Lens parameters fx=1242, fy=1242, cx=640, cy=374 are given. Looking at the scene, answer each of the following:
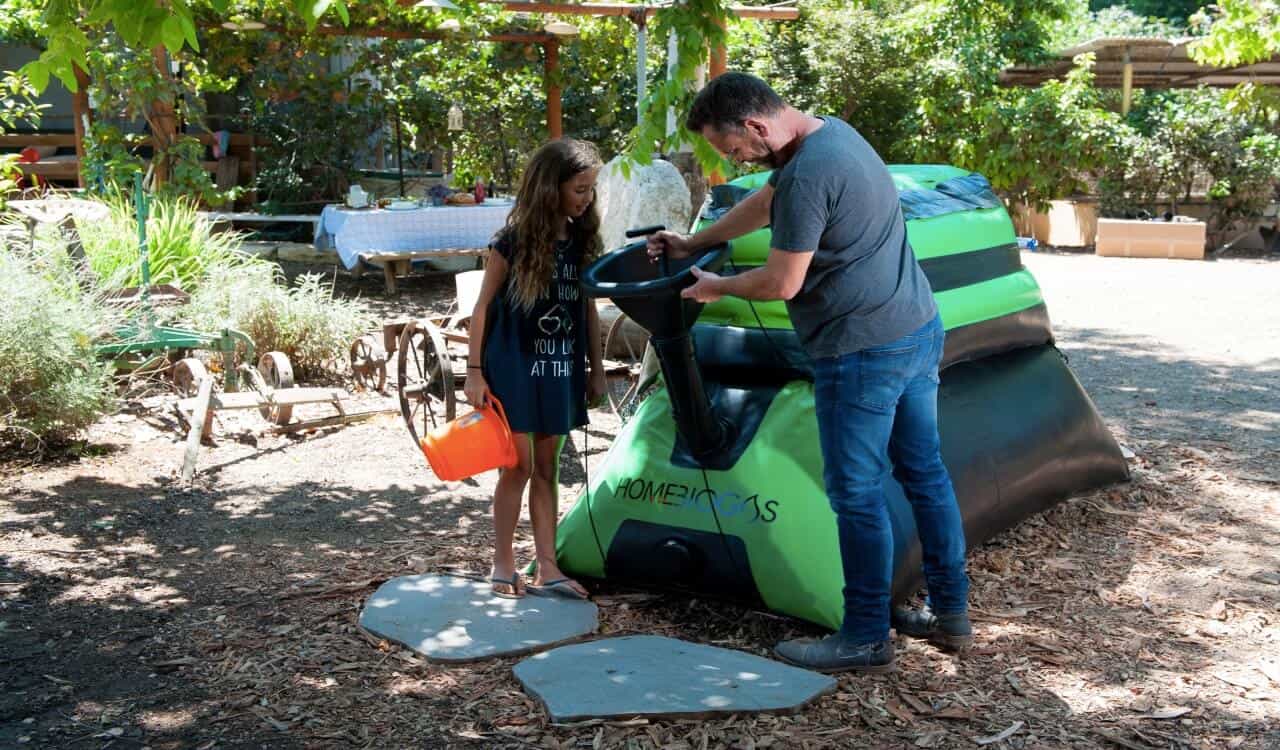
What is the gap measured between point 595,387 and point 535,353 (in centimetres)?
33

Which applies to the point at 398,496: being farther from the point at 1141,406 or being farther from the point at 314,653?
the point at 1141,406

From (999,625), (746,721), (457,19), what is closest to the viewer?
(746,721)

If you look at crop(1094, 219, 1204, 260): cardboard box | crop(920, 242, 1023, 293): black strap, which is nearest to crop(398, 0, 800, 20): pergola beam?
crop(1094, 219, 1204, 260): cardboard box

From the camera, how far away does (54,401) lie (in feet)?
19.4

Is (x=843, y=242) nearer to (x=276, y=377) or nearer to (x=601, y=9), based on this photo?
(x=276, y=377)

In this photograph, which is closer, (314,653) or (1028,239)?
(314,653)

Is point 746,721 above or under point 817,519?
under

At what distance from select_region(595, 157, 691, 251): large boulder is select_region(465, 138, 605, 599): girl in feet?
18.9

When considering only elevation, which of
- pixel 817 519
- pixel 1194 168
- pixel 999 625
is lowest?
pixel 999 625

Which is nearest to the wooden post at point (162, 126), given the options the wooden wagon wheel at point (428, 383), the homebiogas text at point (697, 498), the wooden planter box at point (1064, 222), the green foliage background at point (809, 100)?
the green foliage background at point (809, 100)

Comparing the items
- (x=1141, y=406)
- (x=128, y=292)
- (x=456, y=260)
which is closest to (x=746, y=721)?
(x=1141, y=406)

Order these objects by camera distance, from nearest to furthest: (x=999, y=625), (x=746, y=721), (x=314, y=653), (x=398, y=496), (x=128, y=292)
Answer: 1. (x=746, y=721)
2. (x=314, y=653)
3. (x=999, y=625)
4. (x=398, y=496)
5. (x=128, y=292)

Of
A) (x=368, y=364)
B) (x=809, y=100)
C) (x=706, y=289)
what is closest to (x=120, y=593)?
(x=706, y=289)

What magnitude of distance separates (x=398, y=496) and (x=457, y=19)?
9.09m
